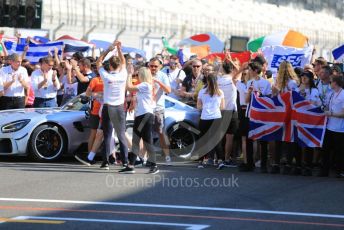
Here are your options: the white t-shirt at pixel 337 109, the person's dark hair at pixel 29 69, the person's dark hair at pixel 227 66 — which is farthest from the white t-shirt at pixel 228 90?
the person's dark hair at pixel 29 69

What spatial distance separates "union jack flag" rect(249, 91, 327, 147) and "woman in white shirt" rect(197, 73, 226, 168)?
61 cm

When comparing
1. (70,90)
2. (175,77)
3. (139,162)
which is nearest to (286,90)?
(139,162)

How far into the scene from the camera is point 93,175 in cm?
1257

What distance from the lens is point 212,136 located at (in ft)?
47.1

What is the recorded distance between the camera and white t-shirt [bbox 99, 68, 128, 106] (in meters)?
13.1

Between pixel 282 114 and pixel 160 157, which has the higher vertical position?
pixel 282 114

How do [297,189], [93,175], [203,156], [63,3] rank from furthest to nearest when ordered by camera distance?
[63,3] < [203,156] < [93,175] < [297,189]

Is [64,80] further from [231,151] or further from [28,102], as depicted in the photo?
[231,151]

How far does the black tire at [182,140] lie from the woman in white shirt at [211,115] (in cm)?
70

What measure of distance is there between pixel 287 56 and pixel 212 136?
4480mm

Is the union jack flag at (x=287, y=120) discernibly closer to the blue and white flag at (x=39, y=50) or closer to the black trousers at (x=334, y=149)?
the black trousers at (x=334, y=149)

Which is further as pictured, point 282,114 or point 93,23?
point 93,23

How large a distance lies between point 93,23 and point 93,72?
19.5 m


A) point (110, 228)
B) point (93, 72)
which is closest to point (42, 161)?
point (93, 72)
